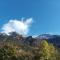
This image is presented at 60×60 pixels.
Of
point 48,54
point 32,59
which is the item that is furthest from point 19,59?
point 48,54

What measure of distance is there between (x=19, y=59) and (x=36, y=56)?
5.56 m

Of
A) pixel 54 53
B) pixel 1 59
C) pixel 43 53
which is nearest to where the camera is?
pixel 1 59

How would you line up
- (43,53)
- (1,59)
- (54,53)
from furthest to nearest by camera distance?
(54,53) → (43,53) → (1,59)

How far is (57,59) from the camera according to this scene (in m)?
73.1

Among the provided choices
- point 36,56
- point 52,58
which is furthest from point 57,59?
point 36,56

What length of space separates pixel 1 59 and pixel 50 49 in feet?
62.9

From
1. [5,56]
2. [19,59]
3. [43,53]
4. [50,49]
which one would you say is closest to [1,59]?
[5,56]

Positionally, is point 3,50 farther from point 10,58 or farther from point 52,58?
point 52,58

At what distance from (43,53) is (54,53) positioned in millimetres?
6323

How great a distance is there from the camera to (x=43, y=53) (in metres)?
70.4

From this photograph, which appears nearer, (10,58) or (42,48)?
(10,58)

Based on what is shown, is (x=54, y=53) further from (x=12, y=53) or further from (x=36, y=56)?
(x=12, y=53)

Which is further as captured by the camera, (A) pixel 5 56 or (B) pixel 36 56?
(B) pixel 36 56

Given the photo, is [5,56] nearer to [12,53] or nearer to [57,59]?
[12,53]
